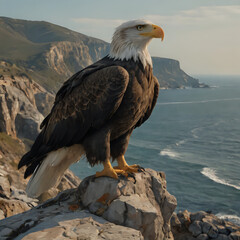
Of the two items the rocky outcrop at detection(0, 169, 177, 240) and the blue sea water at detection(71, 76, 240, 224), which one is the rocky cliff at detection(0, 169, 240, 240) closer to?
the rocky outcrop at detection(0, 169, 177, 240)

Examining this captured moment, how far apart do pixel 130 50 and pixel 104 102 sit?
1324mm

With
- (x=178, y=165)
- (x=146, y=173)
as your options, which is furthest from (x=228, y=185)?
(x=146, y=173)

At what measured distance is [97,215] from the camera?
6977 millimetres

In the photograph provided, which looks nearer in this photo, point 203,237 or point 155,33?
point 155,33

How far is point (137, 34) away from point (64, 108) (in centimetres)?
233

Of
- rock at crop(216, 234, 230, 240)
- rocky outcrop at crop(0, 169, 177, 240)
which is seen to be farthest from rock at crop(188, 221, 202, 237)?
rocky outcrop at crop(0, 169, 177, 240)

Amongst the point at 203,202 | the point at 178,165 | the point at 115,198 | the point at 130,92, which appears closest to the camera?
the point at 130,92

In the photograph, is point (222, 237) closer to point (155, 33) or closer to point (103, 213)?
point (103, 213)

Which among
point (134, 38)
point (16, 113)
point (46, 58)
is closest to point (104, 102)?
point (134, 38)

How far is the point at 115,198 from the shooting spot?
7.17 metres

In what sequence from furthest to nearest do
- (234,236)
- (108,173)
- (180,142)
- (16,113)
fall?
1. (180,142)
2. (16,113)
3. (234,236)
4. (108,173)

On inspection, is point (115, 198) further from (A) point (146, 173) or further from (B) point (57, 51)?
(B) point (57, 51)

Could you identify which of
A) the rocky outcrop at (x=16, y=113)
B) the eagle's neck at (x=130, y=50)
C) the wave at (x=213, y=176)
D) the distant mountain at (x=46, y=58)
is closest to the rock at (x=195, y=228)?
the eagle's neck at (x=130, y=50)

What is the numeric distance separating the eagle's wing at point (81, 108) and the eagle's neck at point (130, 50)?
478 mm
